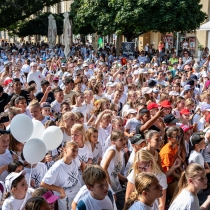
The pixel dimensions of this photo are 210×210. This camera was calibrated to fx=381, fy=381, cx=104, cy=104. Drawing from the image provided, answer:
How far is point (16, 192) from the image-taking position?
155 inches

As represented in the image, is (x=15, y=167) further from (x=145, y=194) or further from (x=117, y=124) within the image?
(x=117, y=124)

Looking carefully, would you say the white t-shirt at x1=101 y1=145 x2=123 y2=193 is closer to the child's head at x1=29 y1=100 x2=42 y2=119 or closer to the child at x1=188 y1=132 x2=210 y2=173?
the child at x1=188 y1=132 x2=210 y2=173

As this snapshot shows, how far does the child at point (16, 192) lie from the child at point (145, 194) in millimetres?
1134

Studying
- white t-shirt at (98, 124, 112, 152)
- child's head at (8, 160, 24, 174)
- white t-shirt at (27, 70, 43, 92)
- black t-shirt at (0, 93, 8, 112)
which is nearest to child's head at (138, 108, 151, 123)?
white t-shirt at (98, 124, 112, 152)

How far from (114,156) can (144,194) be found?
1.62 meters

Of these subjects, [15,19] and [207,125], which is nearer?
[207,125]

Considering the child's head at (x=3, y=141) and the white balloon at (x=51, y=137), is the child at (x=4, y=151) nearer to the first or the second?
the child's head at (x=3, y=141)

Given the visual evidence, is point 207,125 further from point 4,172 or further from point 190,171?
point 4,172

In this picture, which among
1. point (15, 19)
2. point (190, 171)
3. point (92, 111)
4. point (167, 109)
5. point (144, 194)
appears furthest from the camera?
point (15, 19)

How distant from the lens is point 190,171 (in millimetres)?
3914

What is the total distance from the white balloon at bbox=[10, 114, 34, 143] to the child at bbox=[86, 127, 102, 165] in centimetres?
116

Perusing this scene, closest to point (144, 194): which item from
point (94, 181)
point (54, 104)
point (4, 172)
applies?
point (94, 181)

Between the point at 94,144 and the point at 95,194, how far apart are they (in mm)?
2132

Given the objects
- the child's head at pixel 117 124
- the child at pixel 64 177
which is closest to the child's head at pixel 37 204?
the child at pixel 64 177
